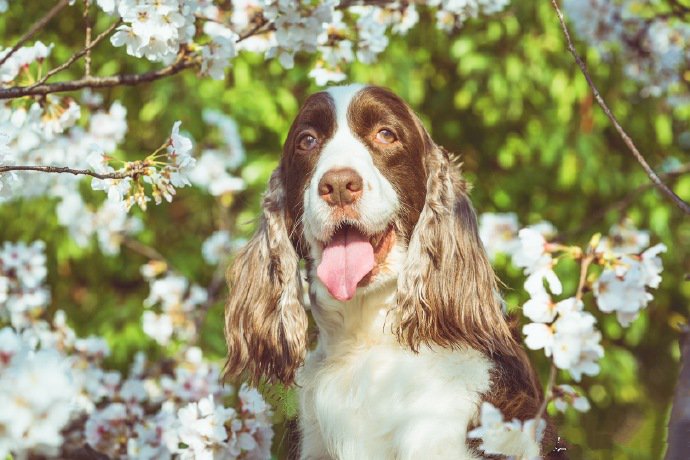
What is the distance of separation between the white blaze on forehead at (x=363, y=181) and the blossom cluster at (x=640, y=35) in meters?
2.03

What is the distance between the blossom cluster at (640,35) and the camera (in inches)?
175

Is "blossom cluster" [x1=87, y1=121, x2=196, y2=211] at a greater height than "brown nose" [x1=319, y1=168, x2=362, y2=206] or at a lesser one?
greater

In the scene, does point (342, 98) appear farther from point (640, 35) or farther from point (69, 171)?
point (640, 35)

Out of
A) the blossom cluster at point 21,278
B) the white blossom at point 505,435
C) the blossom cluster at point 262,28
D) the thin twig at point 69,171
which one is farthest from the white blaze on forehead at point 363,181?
the blossom cluster at point 21,278

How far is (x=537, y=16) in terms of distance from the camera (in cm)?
633

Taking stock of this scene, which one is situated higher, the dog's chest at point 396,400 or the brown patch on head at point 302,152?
the brown patch on head at point 302,152

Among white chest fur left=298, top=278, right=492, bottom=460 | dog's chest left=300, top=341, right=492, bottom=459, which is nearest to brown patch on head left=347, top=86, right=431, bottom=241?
white chest fur left=298, top=278, right=492, bottom=460

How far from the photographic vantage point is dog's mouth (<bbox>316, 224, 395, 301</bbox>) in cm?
282

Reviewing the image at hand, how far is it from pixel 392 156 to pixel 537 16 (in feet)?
12.2

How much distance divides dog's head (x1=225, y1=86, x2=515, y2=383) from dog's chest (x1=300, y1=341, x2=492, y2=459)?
82 mm

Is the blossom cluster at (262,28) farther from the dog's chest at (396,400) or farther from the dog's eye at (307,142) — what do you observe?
the dog's chest at (396,400)

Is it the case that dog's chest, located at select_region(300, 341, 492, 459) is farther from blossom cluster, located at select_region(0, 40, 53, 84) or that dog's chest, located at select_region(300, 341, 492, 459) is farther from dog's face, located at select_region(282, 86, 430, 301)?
blossom cluster, located at select_region(0, 40, 53, 84)

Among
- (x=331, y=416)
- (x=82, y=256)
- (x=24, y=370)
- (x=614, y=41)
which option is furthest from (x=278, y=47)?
(x=82, y=256)

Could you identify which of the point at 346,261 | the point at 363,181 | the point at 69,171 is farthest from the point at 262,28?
the point at 69,171
